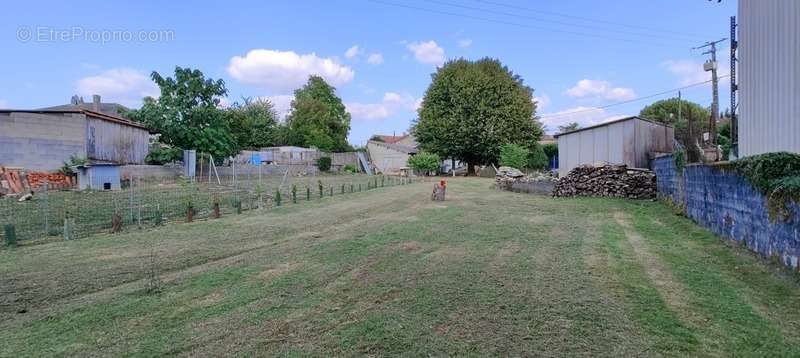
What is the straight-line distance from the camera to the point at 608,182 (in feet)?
48.6

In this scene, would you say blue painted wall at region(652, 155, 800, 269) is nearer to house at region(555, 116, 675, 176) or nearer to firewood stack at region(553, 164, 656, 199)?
firewood stack at region(553, 164, 656, 199)

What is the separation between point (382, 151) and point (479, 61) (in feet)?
38.7

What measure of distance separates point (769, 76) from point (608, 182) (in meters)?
7.08

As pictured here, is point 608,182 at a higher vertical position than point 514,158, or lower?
lower

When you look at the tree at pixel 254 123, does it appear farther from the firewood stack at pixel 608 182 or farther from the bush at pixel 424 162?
the firewood stack at pixel 608 182

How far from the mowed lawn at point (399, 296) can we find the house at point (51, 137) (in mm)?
13852

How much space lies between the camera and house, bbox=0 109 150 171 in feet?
57.0

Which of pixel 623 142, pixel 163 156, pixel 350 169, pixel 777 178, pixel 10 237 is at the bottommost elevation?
pixel 10 237

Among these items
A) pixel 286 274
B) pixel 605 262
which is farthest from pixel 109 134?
pixel 605 262

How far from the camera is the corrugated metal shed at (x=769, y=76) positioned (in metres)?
7.19

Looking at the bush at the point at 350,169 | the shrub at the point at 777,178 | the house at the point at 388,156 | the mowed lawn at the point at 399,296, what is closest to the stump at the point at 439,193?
the mowed lawn at the point at 399,296

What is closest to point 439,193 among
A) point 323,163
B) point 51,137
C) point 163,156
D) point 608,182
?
point 608,182

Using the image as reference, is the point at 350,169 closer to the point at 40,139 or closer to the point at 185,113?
the point at 185,113

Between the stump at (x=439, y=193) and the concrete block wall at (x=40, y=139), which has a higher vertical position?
the concrete block wall at (x=40, y=139)
